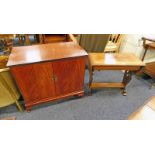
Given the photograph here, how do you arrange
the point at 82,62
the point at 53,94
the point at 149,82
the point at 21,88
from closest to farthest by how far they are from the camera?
the point at 21,88, the point at 82,62, the point at 53,94, the point at 149,82

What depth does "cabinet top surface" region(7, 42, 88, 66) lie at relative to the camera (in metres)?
1.36

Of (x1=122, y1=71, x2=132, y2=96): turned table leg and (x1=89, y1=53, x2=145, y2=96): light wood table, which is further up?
(x1=89, y1=53, x2=145, y2=96): light wood table

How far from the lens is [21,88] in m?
1.49

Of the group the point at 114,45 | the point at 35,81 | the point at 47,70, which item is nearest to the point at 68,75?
the point at 47,70

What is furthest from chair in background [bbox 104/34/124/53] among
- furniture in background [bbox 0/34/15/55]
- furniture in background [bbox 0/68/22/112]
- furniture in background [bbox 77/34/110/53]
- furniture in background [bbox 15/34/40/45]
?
furniture in background [bbox 0/34/15/55]

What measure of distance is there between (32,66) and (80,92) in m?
0.81

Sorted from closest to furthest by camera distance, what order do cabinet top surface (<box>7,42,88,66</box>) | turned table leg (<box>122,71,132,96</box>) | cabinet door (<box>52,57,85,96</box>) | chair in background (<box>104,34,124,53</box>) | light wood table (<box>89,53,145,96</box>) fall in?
cabinet top surface (<box>7,42,88,66</box>) → cabinet door (<box>52,57,85,96</box>) → light wood table (<box>89,53,145,96</box>) → turned table leg (<box>122,71,132,96</box>) → chair in background (<box>104,34,124,53</box>)

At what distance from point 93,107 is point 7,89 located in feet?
3.63

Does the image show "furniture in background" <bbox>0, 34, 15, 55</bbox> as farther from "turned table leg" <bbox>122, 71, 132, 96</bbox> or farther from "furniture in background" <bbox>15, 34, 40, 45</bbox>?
"turned table leg" <bbox>122, 71, 132, 96</bbox>

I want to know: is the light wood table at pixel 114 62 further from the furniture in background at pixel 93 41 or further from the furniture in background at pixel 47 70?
the furniture in background at pixel 93 41

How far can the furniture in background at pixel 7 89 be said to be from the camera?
54.7 inches

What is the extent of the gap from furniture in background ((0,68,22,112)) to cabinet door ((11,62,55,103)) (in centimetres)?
11
